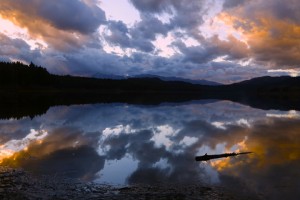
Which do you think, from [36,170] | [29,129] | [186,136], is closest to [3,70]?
[29,129]

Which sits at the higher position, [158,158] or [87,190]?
[87,190]

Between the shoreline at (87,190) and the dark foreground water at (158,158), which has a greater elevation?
Answer: the shoreline at (87,190)

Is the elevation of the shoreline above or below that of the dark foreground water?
above

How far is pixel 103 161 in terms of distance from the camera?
2298 cm

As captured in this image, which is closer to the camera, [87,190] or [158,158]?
[87,190]

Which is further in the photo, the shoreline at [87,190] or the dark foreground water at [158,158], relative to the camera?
the dark foreground water at [158,158]

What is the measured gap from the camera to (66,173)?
18906 millimetres

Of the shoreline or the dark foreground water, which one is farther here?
the dark foreground water

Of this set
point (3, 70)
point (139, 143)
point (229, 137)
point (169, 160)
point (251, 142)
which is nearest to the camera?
point (169, 160)

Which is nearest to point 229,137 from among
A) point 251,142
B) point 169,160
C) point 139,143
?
point 251,142

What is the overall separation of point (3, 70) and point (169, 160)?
395ft

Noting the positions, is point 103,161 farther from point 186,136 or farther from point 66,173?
point 186,136

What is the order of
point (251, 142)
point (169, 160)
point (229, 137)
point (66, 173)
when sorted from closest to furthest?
point (66, 173), point (169, 160), point (251, 142), point (229, 137)

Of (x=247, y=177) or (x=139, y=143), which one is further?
(x=139, y=143)
